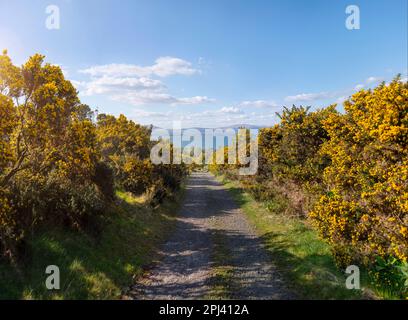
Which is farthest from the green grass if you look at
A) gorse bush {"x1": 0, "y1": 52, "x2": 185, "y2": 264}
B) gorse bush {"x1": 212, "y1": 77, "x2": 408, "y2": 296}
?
gorse bush {"x1": 0, "y1": 52, "x2": 185, "y2": 264}

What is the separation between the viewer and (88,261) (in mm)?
8953

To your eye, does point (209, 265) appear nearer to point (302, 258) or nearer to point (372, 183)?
point (302, 258)

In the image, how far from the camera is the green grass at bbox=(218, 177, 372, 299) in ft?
A: 25.1

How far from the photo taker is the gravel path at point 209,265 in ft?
26.3

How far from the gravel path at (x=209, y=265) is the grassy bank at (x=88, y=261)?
690mm

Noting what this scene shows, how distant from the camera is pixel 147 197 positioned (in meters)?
18.5

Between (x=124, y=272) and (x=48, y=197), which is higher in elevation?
(x=48, y=197)

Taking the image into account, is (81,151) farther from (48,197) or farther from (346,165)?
(346,165)

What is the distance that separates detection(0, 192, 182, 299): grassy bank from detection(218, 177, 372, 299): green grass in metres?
5.01

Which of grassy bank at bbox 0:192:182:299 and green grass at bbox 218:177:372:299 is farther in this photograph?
green grass at bbox 218:177:372:299

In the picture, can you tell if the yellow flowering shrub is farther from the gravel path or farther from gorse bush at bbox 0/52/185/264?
gorse bush at bbox 0/52/185/264
